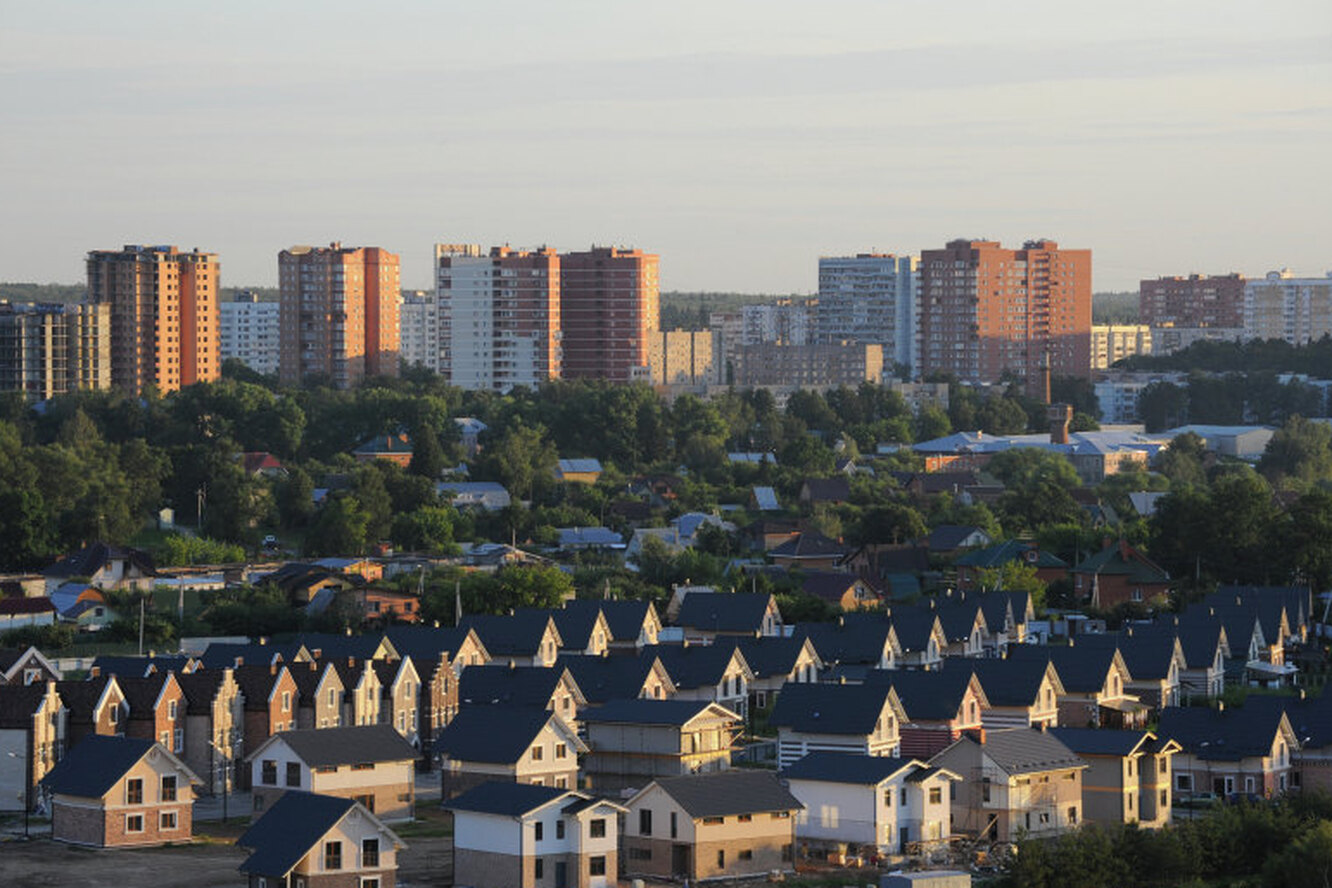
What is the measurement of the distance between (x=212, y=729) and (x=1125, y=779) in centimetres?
990

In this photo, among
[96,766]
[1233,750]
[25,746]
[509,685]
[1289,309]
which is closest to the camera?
[96,766]

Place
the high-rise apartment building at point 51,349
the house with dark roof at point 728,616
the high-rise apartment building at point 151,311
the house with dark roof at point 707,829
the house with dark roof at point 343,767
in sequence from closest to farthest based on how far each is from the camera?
the house with dark roof at point 707,829
the house with dark roof at point 343,767
the house with dark roof at point 728,616
the high-rise apartment building at point 51,349
the high-rise apartment building at point 151,311

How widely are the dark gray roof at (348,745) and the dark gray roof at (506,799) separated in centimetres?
266

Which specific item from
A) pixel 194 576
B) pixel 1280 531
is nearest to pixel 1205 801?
pixel 1280 531

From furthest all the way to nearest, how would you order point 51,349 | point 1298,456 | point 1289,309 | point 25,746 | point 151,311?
point 1289,309 < point 151,311 < point 51,349 < point 1298,456 < point 25,746

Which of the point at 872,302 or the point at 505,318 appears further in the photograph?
the point at 872,302

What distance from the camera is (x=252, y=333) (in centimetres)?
12331

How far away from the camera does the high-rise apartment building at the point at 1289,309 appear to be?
119125 millimetres

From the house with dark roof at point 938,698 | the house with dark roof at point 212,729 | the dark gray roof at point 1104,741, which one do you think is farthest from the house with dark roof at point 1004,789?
the house with dark roof at point 212,729

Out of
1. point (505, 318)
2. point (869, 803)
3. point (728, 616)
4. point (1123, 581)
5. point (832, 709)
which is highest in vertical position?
point (505, 318)

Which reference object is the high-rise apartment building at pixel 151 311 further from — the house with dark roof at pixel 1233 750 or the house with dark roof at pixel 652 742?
the house with dark roof at pixel 1233 750

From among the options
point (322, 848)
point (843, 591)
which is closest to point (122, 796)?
point (322, 848)

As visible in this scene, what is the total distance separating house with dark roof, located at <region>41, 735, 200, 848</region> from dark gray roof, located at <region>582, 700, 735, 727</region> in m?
5.05

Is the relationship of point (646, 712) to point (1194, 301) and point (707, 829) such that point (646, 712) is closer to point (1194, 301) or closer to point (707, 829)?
point (707, 829)
